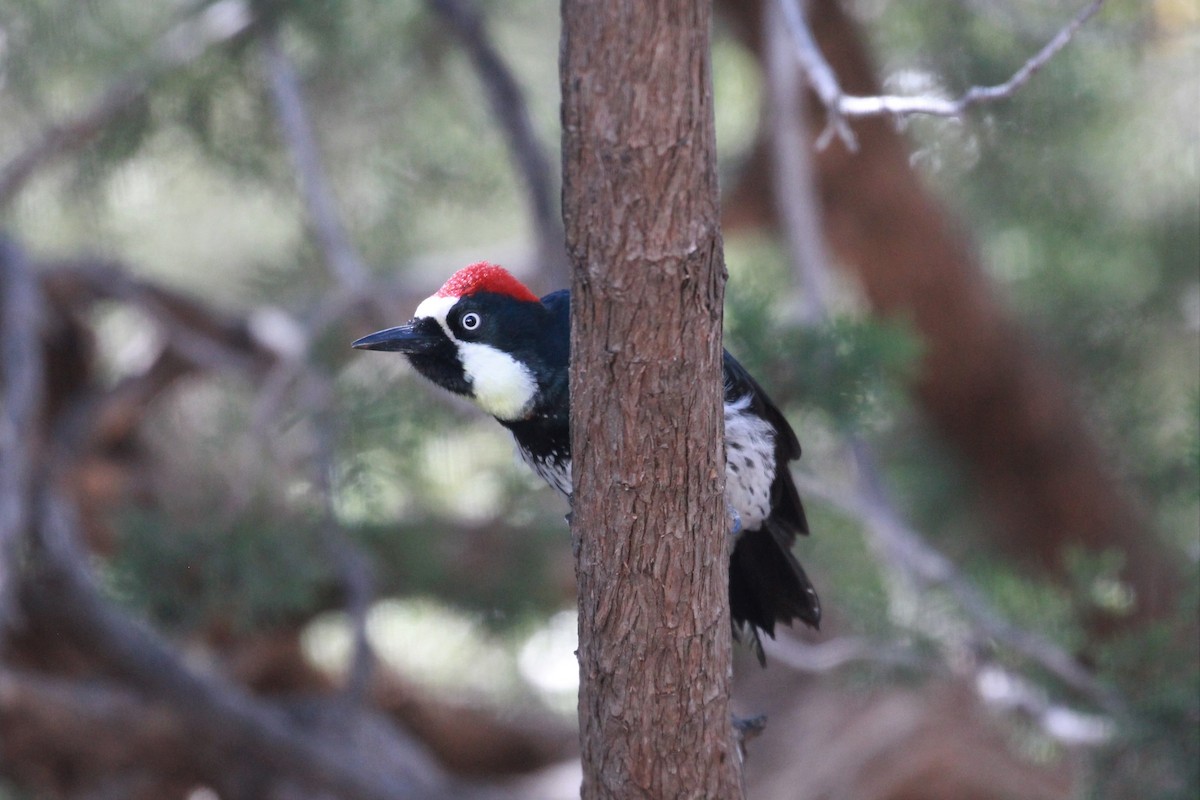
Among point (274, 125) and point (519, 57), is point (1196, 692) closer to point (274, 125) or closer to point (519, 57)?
point (274, 125)

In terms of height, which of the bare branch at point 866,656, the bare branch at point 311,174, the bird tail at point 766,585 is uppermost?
the bare branch at point 311,174

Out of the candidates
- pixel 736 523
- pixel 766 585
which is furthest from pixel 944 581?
pixel 736 523

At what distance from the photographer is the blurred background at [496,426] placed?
3410mm

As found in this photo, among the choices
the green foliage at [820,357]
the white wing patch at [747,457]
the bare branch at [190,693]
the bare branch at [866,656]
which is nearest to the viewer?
the white wing patch at [747,457]

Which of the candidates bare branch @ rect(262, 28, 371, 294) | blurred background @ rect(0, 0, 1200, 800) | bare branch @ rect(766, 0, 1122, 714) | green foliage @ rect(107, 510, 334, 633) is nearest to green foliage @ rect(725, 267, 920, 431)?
blurred background @ rect(0, 0, 1200, 800)

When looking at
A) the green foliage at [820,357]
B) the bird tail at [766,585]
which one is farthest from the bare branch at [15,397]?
the green foliage at [820,357]

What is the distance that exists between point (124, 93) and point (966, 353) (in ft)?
11.1

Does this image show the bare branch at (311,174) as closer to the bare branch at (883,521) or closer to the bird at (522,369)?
the bare branch at (883,521)

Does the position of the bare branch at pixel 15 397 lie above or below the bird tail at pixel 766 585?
above

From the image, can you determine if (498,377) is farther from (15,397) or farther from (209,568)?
(15,397)

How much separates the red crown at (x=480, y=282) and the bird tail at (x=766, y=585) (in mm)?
768

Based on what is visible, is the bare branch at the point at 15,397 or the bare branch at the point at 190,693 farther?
the bare branch at the point at 190,693

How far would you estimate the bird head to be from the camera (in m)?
2.36

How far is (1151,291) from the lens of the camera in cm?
505
